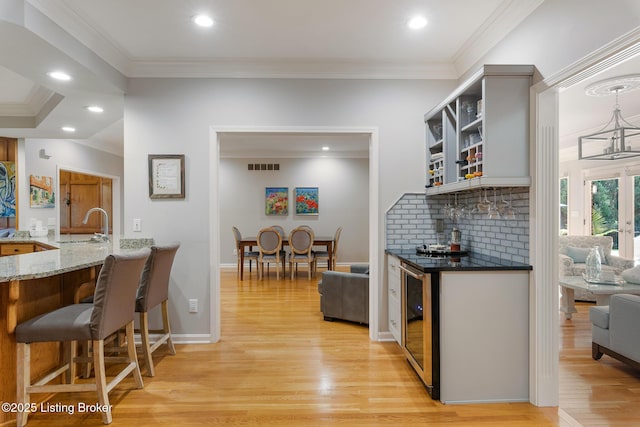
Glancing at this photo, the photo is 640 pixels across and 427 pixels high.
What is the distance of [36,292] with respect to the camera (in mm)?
2154

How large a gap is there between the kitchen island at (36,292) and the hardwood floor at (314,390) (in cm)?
29

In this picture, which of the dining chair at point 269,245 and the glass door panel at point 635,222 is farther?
the dining chair at point 269,245

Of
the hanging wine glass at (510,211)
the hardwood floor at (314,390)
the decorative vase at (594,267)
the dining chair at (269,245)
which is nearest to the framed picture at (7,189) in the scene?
the dining chair at (269,245)

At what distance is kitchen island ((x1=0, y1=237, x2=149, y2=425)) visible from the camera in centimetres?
188

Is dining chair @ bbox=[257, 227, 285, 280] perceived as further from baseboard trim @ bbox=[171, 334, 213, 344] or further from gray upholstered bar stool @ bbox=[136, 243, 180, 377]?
gray upholstered bar stool @ bbox=[136, 243, 180, 377]

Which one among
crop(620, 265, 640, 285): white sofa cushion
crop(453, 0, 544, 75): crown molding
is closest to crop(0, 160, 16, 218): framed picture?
crop(453, 0, 544, 75): crown molding

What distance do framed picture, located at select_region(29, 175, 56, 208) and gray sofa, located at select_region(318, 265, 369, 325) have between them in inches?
182

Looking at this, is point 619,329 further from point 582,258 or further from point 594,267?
point 582,258

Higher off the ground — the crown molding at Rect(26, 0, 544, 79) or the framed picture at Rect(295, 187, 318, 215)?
the crown molding at Rect(26, 0, 544, 79)

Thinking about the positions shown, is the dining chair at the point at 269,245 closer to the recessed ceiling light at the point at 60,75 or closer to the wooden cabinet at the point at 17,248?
the wooden cabinet at the point at 17,248

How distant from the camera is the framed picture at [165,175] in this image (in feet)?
10.5

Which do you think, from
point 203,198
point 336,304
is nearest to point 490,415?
point 336,304

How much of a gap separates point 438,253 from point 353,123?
4.62ft

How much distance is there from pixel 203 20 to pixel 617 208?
6.99 metres
